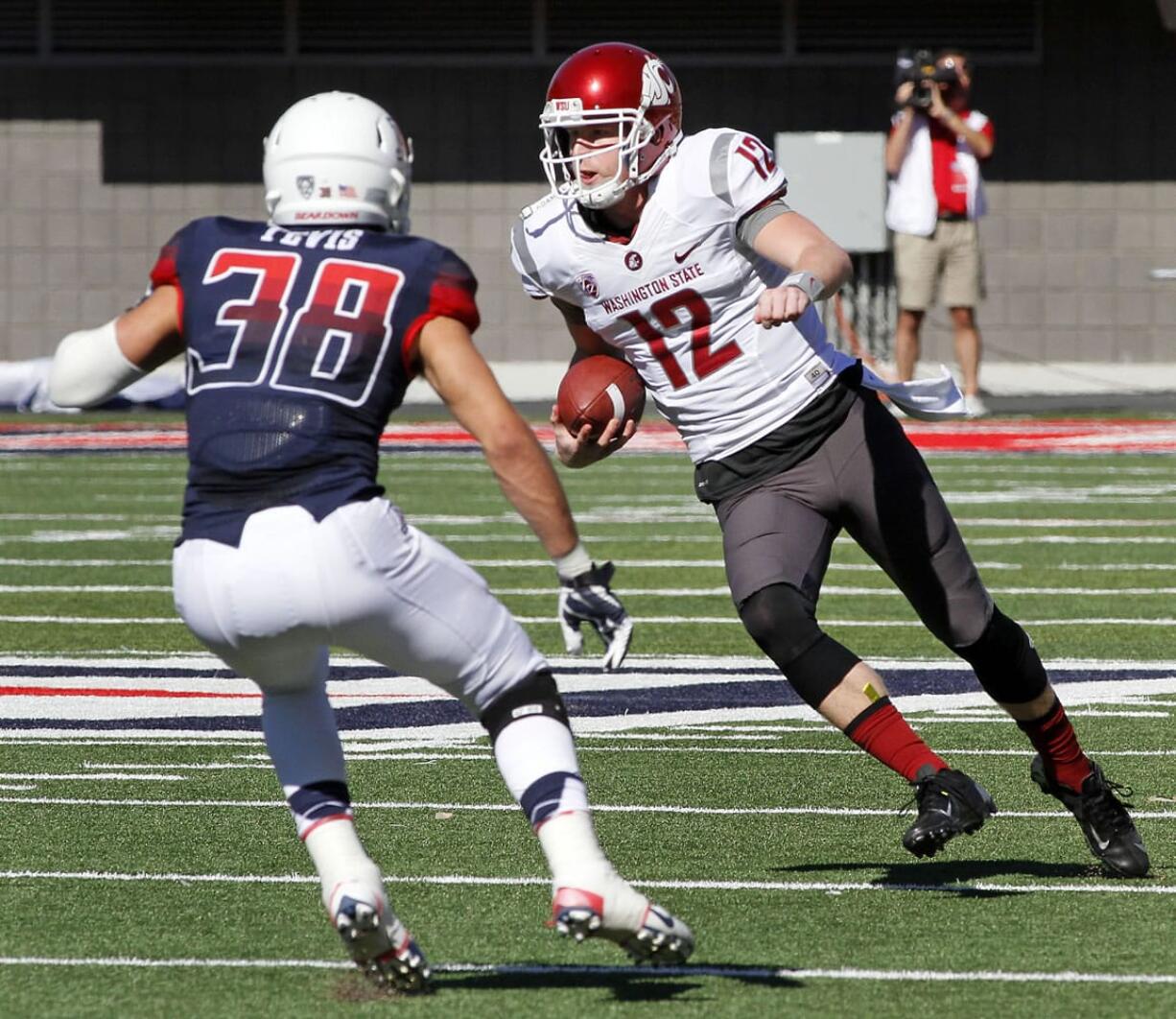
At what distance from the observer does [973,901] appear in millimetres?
5039

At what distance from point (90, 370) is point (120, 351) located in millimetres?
67

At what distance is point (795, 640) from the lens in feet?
17.3

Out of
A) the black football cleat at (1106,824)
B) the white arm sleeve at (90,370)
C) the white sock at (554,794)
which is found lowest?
the black football cleat at (1106,824)

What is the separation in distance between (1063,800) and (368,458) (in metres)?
2.06

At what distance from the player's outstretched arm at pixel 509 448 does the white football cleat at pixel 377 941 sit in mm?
644

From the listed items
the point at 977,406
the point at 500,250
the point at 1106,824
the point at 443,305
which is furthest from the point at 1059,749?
the point at 500,250

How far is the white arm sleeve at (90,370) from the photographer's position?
428 cm

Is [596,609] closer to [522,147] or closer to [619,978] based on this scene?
[619,978]

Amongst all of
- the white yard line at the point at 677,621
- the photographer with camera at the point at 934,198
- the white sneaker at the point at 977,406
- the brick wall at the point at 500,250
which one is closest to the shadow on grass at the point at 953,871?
the white yard line at the point at 677,621

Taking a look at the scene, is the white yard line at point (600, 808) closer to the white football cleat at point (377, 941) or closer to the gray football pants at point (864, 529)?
the gray football pants at point (864, 529)

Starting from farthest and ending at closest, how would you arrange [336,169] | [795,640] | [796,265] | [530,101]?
1. [530,101]
2. [795,640]
3. [796,265]
4. [336,169]

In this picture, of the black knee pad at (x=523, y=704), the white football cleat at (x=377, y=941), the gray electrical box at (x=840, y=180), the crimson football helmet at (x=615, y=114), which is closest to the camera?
the white football cleat at (x=377, y=941)

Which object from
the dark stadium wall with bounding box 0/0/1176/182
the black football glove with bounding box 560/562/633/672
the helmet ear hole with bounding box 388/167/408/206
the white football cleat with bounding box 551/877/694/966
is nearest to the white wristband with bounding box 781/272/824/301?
the black football glove with bounding box 560/562/633/672

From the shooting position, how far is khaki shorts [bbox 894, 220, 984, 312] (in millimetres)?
17078
